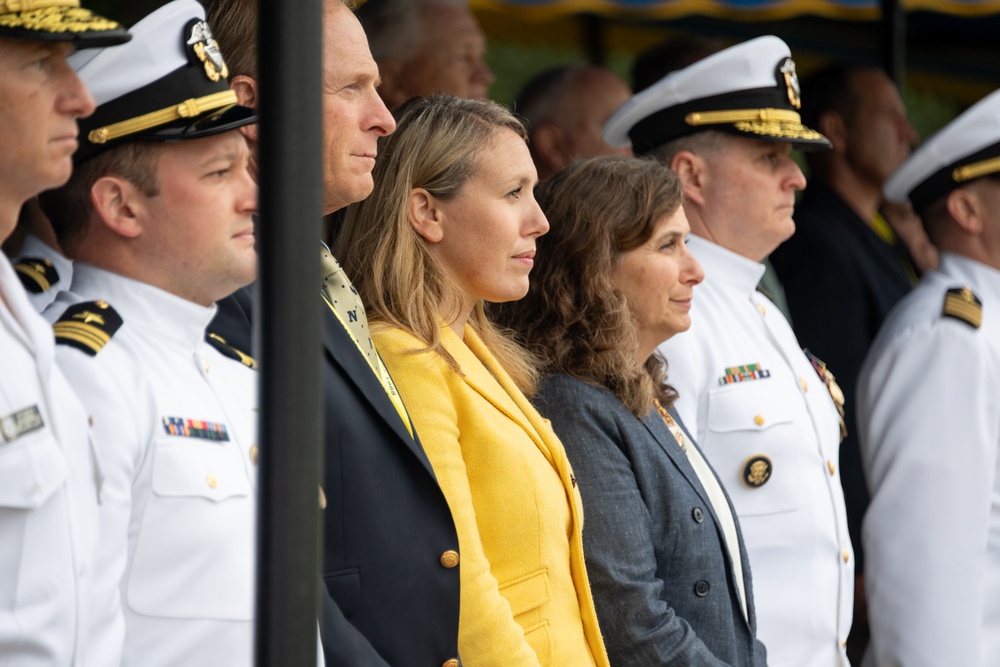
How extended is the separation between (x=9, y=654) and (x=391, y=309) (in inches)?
38.7

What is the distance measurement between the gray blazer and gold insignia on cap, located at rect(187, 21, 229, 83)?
0.91 metres

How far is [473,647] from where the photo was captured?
85.5 inches

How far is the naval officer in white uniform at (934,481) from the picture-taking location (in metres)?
3.20

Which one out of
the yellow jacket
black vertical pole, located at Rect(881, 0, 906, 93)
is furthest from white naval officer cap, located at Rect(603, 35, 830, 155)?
black vertical pole, located at Rect(881, 0, 906, 93)

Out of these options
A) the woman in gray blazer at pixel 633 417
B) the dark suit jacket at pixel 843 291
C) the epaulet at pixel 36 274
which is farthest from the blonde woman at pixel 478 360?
the dark suit jacket at pixel 843 291

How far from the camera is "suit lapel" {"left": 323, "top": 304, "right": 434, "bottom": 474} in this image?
2.04 metres

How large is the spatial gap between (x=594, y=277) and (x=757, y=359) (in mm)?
521

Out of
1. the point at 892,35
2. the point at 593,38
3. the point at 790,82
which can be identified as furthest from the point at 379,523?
the point at 593,38

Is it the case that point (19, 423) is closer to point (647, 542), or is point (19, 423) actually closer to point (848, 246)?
point (647, 542)

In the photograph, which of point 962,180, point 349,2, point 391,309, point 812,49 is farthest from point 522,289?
point 812,49

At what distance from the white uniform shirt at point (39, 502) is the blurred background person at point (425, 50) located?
2411 mm

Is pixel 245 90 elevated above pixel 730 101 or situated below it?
above

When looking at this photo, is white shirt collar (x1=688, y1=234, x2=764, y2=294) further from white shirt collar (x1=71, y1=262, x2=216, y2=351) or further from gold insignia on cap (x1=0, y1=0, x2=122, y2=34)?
gold insignia on cap (x1=0, y1=0, x2=122, y2=34)

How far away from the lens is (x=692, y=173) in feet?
10.7
